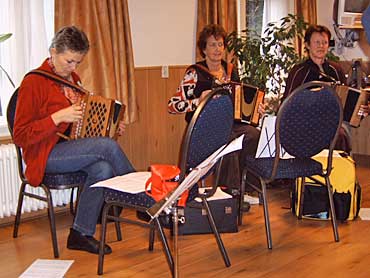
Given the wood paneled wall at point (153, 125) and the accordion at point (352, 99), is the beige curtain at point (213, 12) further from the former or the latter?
the accordion at point (352, 99)

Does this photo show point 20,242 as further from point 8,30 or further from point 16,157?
point 8,30

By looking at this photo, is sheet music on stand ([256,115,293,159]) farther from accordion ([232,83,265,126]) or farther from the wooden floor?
the wooden floor

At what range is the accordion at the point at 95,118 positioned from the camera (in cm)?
322

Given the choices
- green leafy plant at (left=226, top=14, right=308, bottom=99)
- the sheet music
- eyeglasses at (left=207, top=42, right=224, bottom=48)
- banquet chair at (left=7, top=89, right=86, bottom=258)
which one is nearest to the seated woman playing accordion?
eyeglasses at (left=207, top=42, right=224, bottom=48)

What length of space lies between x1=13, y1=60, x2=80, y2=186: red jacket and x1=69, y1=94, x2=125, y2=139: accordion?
0.32 ft

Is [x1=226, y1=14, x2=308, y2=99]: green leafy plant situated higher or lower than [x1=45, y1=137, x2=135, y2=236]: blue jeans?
higher

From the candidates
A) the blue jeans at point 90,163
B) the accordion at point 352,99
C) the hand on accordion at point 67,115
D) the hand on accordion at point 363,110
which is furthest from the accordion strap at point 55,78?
the hand on accordion at point 363,110

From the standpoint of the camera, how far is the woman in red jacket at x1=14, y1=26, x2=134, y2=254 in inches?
123

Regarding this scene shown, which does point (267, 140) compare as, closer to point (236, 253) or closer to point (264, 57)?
point (236, 253)

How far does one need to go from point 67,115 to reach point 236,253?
117cm

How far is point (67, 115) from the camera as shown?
121 inches

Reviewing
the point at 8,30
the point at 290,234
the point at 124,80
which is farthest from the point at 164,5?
the point at 290,234

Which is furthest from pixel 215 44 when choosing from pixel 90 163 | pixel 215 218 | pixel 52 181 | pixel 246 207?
pixel 52 181

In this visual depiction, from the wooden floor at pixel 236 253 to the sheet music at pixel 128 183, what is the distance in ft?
1.58
